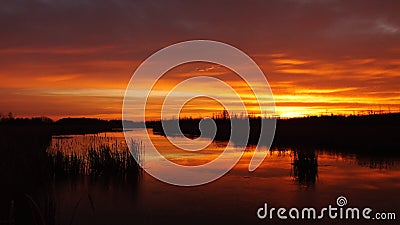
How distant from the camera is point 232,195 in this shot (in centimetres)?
877

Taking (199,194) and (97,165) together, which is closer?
(199,194)

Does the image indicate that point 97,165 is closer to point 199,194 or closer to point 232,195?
point 199,194

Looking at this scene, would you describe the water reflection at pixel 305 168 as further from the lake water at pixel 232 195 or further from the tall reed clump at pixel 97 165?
the tall reed clump at pixel 97 165

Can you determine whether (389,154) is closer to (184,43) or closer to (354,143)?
(354,143)

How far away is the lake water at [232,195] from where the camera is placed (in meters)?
7.18

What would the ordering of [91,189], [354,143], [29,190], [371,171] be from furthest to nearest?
[354,143], [371,171], [91,189], [29,190]

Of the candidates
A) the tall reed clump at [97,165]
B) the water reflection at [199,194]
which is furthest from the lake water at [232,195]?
the tall reed clump at [97,165]

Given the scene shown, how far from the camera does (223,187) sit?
31.7 feet

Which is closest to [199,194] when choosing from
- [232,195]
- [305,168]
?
[232,195]

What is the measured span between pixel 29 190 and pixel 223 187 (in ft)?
13.4

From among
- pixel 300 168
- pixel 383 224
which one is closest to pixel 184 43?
pixel 300 168

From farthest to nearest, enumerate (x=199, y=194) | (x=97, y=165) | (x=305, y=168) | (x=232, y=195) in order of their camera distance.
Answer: (x=305, y=168) → (x=97, y=165) → (x=199, y=194) → (x=232, y=195)

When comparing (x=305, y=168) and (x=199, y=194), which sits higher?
(x=305, y=168)

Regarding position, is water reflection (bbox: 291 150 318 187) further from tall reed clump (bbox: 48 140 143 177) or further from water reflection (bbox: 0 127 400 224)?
tall reed clump (bbox: 48 140 143 177)
